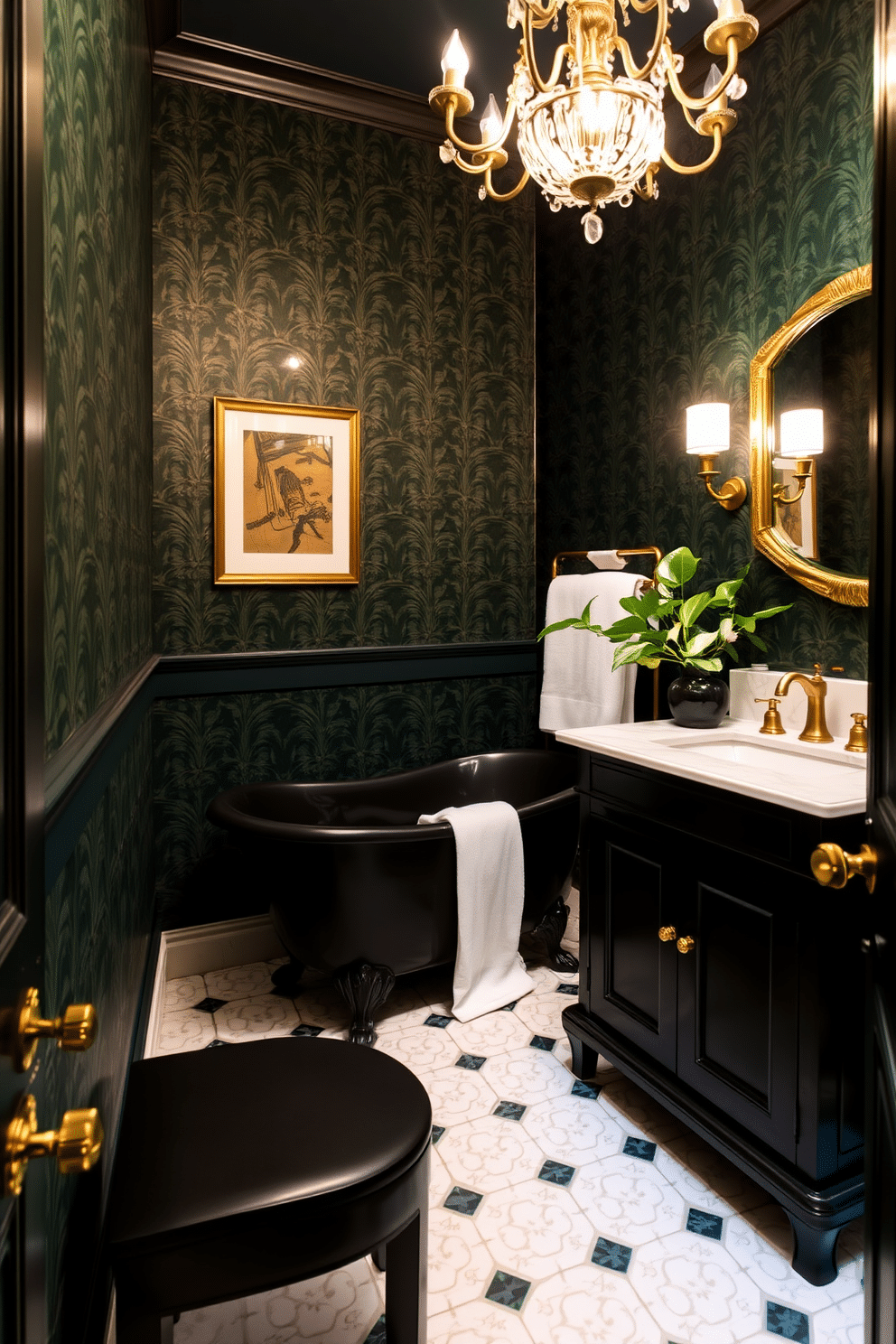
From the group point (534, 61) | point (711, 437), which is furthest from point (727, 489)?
point (534, 61)

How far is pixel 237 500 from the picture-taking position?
115 inches

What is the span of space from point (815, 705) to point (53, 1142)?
1.97 meters

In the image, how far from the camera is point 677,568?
7.49 feet

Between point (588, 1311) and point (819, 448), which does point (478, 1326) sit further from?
point (819, 448)

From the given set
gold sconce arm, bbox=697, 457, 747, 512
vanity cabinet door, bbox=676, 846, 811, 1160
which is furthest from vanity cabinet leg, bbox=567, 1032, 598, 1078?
gold sconce arm, bbox=697, 457, 747, 512

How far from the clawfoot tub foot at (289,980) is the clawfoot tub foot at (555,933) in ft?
2.58

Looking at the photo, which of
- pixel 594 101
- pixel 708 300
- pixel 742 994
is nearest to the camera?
pixel 594 101

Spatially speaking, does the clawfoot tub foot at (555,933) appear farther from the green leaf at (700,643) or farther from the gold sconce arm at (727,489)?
the gold sconce arm at (727,489)

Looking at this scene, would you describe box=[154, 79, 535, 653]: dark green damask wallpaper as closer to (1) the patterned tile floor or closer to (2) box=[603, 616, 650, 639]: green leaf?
(2) box=[603, 616, 650, 639]: green leaf

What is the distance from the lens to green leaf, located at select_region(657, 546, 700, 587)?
7.44 ft

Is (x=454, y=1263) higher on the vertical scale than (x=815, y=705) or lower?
lower

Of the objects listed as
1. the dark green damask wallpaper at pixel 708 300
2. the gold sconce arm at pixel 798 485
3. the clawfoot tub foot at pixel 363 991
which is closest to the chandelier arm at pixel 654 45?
the dark green damask wallpaper at pixel 708 300

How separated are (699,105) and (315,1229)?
1.94 metres

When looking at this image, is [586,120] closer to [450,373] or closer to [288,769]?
[450,373]
